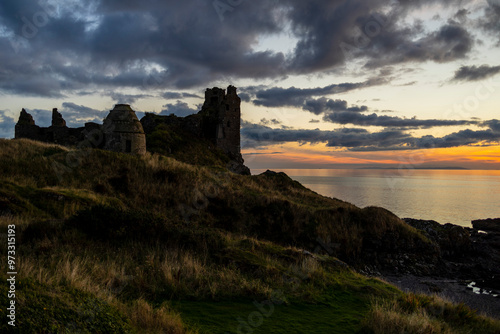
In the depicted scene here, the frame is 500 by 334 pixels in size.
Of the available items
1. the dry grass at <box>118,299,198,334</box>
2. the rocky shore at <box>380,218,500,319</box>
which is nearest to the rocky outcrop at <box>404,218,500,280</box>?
the rocky shore at <box>380,218,500,319</box>

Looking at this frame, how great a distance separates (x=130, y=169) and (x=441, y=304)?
19.6m

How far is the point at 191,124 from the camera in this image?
5150cm

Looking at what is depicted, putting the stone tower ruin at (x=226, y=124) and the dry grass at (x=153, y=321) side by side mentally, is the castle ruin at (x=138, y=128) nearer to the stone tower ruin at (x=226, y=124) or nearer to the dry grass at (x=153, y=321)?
the stone tower ruin at (x=226, y=124)

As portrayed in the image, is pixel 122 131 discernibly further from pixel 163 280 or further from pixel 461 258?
pixel 461 258

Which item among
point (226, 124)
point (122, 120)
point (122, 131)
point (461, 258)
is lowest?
point (461, 258)

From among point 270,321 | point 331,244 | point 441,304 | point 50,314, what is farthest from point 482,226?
point 50,314

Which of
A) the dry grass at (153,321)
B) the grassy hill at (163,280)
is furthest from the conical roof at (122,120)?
the dry grass at (153,321)

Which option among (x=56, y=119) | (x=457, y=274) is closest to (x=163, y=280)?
(x=457, y=274)

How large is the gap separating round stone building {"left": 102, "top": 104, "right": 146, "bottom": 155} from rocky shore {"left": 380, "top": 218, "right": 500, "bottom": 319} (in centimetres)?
2151

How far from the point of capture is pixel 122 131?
2545 cm

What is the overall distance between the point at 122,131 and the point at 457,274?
27164 millimetres

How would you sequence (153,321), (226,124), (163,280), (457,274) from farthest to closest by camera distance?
(226,124), (457,274), (163,280), (153,321)

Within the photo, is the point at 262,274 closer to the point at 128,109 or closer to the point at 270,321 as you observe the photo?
the point at 270,321

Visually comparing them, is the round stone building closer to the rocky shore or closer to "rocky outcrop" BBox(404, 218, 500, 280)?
the rocky shore
